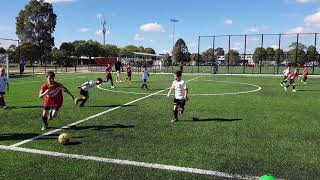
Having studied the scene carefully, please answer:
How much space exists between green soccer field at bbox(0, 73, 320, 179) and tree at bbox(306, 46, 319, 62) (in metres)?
41.0

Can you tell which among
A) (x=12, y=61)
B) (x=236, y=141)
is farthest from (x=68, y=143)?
(x=12, y=61)

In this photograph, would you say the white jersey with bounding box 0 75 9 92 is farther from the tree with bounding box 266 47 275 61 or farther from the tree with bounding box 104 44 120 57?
the tree with bounding box 104 44 120 57

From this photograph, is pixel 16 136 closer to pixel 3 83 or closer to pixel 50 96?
pixel 50 96

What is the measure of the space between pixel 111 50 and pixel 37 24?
26263mm

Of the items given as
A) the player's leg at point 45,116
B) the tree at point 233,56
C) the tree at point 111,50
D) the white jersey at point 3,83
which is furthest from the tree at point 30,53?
the player's leg at point 45,116

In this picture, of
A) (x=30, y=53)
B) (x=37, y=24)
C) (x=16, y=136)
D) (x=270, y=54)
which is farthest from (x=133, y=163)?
(x=37, y=24)

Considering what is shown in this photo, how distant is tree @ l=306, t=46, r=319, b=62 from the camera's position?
5359 cm

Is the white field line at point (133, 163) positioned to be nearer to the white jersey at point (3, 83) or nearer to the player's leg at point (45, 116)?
the player's leg at point (45, 116)

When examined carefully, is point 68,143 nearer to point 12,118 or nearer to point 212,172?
point 212,172

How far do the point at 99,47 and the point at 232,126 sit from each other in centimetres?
10138

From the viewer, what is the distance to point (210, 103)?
1784cm

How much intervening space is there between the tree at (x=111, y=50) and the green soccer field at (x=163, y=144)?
10365 centimetres

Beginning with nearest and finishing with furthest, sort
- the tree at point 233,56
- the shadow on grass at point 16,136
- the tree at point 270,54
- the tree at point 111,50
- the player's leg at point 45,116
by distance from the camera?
1. the shadow on grass at point 16,136
2. the player's leg at point 45,116
3. the tree at point 270,54
4. the tree at point 233,56
5. the tree at point 111,50

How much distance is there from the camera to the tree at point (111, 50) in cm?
11861
